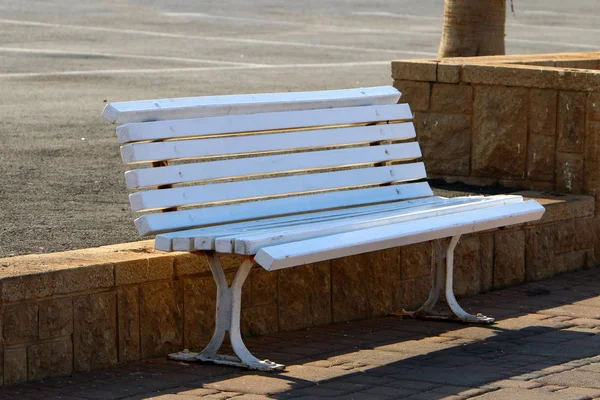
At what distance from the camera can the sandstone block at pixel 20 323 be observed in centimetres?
516

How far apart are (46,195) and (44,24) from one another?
51.3ft

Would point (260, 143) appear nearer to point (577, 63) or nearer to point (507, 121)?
point (507, 121)

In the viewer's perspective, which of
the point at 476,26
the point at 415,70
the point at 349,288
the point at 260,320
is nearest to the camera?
the point at 260,320

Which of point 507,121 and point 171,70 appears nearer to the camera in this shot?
point 507,121

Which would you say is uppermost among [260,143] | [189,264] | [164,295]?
[260,143]

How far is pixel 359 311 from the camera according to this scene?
266 inches

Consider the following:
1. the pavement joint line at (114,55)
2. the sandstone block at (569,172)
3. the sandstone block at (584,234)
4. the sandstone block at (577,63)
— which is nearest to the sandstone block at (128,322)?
the sandstone block at (584,234)

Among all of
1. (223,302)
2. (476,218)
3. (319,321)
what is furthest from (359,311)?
(223,302)

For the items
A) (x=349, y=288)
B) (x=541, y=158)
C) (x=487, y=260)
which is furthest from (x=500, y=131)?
(x=349, y=288)

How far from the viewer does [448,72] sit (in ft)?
27.9

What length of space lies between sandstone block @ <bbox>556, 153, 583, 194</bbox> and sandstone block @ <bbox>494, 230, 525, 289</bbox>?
69cm

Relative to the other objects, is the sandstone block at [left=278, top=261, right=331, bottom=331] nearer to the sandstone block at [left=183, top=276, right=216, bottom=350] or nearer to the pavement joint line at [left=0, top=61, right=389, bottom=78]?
the sandstone block at [left=183, top=276, right=216, bottom=350]

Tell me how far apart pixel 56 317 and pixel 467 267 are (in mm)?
2782

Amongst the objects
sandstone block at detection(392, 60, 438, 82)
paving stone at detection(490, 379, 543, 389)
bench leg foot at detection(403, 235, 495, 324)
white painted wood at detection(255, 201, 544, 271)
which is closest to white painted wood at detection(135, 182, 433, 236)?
bench leg foot at detection(403, 235, 495, 324)
